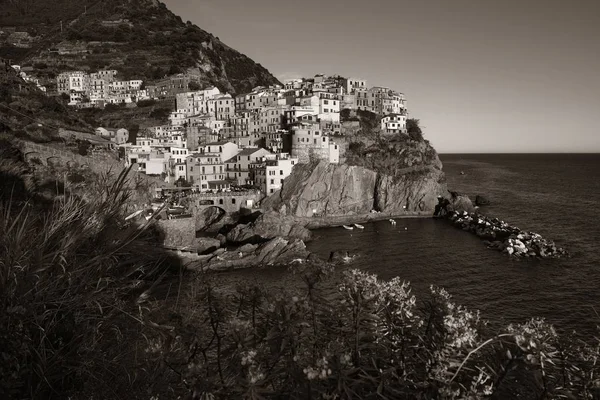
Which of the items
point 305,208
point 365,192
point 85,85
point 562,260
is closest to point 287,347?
point 562,260

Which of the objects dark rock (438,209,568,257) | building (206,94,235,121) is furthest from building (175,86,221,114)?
dark rock (438,209,568,257)

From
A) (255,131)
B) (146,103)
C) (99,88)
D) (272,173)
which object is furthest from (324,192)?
(99,88)

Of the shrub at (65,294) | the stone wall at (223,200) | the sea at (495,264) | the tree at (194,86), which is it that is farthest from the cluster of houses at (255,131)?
the shrub at (65,294)

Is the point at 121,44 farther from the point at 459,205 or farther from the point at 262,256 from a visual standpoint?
A: the point at 459,205

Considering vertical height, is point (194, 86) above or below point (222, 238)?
above

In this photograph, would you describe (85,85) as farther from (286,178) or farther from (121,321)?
(121,321)

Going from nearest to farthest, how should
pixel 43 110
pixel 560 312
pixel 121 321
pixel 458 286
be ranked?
pixel 121 321
pixel 560 312
pixel 458 286
pixel 43 110
